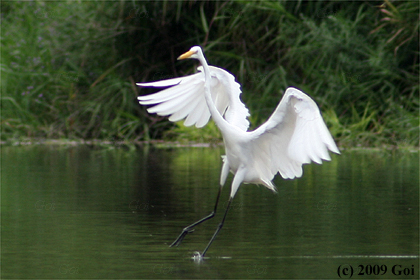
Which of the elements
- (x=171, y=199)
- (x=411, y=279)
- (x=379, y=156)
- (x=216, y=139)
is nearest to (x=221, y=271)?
(x=411, y=279)

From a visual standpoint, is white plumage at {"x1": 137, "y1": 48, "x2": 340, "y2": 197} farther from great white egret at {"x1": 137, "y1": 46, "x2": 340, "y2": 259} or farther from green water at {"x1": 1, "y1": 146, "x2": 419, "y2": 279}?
green water at {"x1": 1, "y1": 146, "x2": 419, "y2": 279}

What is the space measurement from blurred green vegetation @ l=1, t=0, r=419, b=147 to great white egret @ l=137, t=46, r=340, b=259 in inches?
263

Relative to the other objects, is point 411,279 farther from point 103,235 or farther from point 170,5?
point 170,5

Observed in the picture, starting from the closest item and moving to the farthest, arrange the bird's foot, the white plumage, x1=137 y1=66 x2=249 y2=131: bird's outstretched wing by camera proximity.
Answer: the bird's foot → the white plumage → x1=137 y1=66 x2=249 y2=131: bird's outstretched wing

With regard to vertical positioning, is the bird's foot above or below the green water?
below

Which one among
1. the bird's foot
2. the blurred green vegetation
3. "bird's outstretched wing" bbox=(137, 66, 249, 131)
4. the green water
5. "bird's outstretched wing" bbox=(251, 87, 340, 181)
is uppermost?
the blurred green vegetation

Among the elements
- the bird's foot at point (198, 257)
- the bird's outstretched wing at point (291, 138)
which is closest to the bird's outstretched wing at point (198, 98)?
the bird's outstretched wing at point (291, 138)

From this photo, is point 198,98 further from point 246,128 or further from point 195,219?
point 195,219

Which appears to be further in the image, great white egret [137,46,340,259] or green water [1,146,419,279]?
great white egret [137,46,340,259]

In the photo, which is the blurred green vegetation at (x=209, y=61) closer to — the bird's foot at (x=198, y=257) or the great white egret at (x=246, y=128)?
the great white egret at (x=246, y=128)

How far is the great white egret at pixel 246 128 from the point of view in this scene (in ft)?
18.7

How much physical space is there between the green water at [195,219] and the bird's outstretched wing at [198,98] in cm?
92

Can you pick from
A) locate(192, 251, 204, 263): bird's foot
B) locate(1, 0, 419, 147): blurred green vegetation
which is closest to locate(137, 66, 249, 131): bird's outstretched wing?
locate(192, 251, 204, 263): bird's foot

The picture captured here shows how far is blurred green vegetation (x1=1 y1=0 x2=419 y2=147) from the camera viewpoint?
13.8 metres
